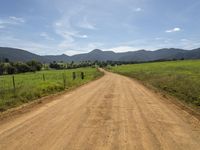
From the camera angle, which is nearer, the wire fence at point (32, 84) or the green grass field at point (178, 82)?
the green grass field at point (178, 82)

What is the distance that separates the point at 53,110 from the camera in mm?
13336

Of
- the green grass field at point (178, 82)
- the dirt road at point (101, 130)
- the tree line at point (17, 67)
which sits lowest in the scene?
the tree line at point (17, 67)

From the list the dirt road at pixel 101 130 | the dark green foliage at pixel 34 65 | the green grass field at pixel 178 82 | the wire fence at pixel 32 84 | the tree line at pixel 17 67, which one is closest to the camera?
the dirt road at pixel 101 130

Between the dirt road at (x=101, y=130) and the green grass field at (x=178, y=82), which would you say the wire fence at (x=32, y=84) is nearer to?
the dirt road at (x=101, y=130)

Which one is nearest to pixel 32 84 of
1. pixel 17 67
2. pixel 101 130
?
pixel 101 130

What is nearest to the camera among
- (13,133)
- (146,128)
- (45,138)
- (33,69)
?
(45,138)

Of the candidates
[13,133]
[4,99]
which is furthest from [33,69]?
[13,133]


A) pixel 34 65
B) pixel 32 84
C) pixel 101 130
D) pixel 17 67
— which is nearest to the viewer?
pixel 101 130

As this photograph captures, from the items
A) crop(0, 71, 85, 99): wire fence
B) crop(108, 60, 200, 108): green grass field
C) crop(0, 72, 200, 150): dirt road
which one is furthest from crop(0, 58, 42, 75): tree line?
crop(0, 72, 200, 150): dirt road

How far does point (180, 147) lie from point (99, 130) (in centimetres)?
286

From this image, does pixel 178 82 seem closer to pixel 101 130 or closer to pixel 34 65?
pixel 101 130

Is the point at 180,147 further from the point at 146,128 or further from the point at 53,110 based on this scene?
Answer: the point at 53,110

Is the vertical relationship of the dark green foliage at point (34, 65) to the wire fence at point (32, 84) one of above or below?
below

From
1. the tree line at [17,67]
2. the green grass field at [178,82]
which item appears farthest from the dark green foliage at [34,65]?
the green grass field at [178,82]
